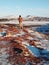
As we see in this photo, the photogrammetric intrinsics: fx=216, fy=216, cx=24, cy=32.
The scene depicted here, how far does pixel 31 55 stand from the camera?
1902 centimetres

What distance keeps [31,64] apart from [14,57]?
198 centimetres

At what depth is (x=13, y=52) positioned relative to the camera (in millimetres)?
19266

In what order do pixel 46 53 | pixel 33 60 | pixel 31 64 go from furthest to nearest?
pixel 46 53, pixel 33 60, pixel 31 64

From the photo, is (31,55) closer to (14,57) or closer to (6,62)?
(14,57)

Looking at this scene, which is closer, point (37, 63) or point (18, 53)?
point (37, 63)

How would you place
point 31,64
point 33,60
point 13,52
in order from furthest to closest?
point 13,52
point 33,60
point 31,64

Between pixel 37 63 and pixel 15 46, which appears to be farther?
pixel 15 46

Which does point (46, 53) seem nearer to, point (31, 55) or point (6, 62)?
point (31, 55)

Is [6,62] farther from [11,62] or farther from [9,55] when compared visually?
[9,55]

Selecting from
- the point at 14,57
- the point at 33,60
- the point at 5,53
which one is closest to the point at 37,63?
the point at 33,60

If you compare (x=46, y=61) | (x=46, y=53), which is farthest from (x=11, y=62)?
(x=46, y=53)

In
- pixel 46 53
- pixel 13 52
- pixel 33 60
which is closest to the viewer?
pixel 33 60

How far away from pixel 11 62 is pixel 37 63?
2107 mm

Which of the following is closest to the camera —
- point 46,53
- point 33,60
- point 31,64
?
point 31,64
